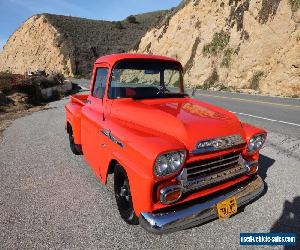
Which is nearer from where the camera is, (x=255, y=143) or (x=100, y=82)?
(x=255, y=143)

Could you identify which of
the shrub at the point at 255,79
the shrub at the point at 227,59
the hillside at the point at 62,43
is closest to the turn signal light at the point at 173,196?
the shrub at the point at 255,79

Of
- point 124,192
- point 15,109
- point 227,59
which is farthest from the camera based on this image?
point 227,59

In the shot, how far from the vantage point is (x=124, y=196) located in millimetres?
4172

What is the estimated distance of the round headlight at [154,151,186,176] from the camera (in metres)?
3.40

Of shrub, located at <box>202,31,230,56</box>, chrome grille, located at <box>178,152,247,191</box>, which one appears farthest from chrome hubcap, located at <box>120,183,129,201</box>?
shrub, located at <box>202,31,230,56</box>

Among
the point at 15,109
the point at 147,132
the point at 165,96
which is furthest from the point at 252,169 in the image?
the point at 15,109

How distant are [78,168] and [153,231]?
3.42 metres

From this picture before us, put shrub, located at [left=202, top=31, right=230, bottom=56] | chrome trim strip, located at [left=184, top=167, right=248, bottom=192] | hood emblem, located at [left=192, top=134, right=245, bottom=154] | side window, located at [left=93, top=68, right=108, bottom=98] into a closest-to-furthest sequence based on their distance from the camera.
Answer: chrome trim strip, located at [left=184, top=167, right=248, bottom=192], hood emblem, located at [left=192, top=134, right=245, bottom=154], side window, located at [left=93, top=68, right=108, bottom=98], shrub, located at [left=202, top=31, right=230, bottom=56]

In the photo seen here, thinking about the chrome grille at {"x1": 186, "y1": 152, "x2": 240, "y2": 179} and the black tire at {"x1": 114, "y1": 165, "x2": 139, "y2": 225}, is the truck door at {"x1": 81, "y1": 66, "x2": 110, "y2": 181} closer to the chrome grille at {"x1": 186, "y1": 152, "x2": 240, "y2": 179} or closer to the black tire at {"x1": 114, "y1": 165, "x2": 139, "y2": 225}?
the black tire at {"x1": 114, "y1": 165, "x2": 139, "y2": 225}

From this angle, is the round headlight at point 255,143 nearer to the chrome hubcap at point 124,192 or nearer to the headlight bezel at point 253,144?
the headlight bezel at point 253,144

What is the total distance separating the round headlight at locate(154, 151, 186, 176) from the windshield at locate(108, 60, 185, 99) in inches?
71.3

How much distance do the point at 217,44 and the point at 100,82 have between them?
27.1m

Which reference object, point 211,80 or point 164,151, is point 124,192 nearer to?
point 164,151

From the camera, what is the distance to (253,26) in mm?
27719
